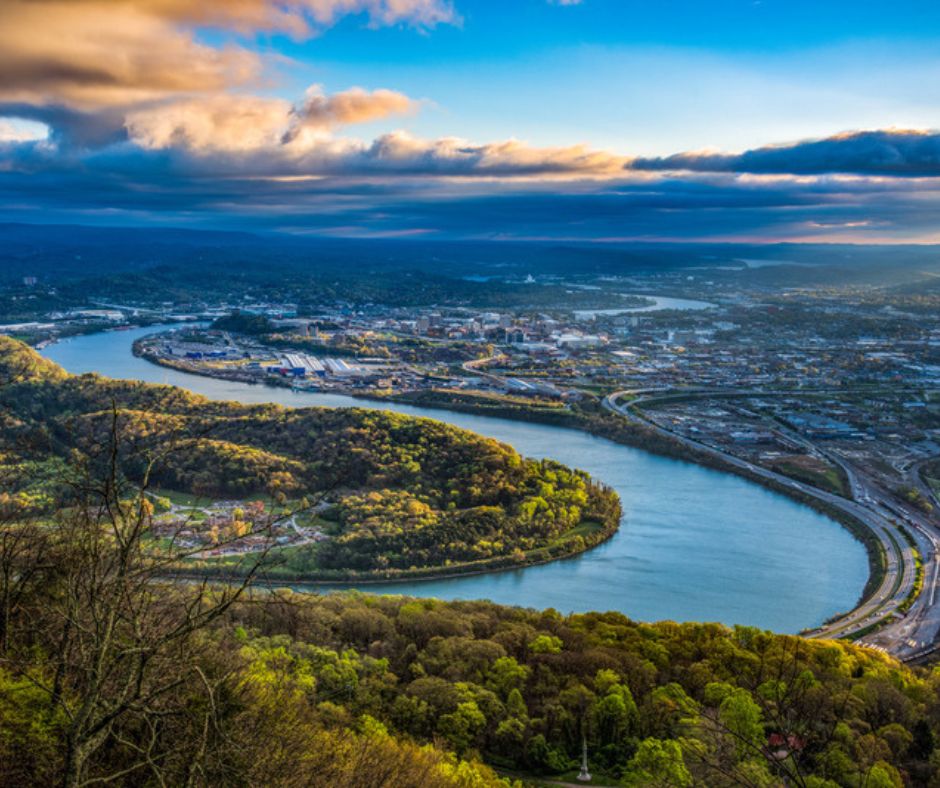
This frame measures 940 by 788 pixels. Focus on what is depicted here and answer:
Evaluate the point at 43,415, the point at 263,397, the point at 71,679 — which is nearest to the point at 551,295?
the point at 263,397

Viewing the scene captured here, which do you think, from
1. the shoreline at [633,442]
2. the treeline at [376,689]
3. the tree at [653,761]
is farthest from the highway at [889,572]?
the tree at [653,761]

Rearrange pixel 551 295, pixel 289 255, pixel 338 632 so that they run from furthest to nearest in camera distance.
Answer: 1. pixel 289 255
2. pixel 551 295
3. pixel 338 632

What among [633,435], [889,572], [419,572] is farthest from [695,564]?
[633,435]

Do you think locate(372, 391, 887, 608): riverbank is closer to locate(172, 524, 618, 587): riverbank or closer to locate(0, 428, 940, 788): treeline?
locate(172, 524, 618, 587): riverbank

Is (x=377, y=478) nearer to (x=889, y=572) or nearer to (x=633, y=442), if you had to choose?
(x=633, y=442)

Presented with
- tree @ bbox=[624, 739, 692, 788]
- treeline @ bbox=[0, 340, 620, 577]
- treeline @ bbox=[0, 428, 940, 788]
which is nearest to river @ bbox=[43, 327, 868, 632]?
treeline @ bbox=[0, 340, 620, 577]

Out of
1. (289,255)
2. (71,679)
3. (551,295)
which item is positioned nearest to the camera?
(71,679)

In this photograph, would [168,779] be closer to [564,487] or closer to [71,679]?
[71,679]
